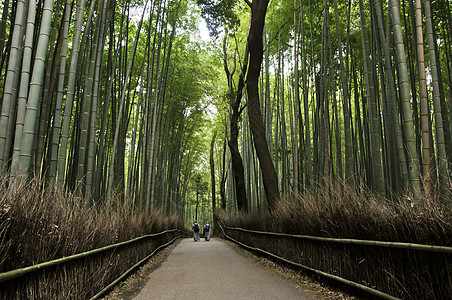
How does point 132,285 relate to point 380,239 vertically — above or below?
below

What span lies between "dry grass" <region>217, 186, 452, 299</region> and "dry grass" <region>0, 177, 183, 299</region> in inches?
83.3

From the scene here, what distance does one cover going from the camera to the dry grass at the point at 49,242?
172cm

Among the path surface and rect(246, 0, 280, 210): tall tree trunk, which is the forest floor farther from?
rect(246, 0, 280, 210): tall tree trunk

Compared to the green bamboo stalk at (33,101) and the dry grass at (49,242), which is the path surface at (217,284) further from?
the green bamboo stalk at (33,101)

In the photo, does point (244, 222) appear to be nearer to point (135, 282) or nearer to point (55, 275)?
point (135, 282)

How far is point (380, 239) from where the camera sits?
98.9 inches

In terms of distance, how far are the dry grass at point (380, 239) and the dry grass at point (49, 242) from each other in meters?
2.12

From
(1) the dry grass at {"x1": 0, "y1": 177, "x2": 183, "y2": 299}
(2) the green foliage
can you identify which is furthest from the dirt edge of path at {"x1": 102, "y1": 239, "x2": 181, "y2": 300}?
(2) the green foliage

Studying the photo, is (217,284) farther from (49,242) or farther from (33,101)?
(33,101)

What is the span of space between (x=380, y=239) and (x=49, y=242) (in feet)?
7.32

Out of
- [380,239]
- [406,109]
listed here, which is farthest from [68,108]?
[406,109]

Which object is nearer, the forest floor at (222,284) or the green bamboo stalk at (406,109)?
the green bamboo stalk at (406,109)

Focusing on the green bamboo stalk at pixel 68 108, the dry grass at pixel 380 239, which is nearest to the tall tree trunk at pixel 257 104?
the dry grass at pixel 380 239

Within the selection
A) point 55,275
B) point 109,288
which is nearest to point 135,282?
point 109,288
